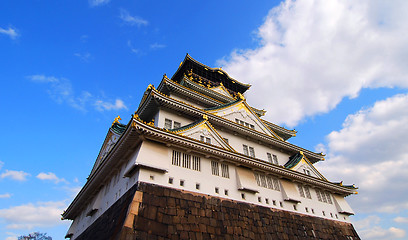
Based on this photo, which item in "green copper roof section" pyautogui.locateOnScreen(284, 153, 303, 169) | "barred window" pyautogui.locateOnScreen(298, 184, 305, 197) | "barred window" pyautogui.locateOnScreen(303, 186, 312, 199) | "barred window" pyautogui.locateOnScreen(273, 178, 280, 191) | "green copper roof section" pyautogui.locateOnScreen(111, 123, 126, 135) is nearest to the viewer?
"barred window" pyautogui.locateOnScreen(273, 178, 280, 191)

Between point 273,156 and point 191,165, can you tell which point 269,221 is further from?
point 273,156

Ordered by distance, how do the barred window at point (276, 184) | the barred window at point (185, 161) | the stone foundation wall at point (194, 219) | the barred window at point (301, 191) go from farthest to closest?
the barred window at point (301, 191) < the barred window at point (276, 184) < the barred window at point (185, 161) < the stone foundation wall at point (194, 219)

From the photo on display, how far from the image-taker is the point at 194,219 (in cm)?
1271

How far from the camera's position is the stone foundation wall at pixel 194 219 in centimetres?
1120

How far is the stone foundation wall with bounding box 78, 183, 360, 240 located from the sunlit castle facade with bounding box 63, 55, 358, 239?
2.3 inches

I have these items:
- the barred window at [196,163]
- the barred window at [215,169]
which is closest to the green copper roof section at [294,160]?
the barred window at [215,169]

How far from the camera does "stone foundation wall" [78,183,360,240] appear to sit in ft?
36.7

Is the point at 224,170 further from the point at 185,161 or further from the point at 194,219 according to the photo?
the point at 194,219

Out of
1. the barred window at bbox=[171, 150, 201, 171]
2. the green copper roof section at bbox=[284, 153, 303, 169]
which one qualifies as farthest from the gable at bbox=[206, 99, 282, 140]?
the barred window at bbox=[171, 150, 201, 171]

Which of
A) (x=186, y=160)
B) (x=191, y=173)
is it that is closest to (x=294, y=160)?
(x=191, y=173)

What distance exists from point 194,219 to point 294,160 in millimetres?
13711

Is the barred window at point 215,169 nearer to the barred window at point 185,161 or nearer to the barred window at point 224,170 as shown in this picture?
the barred window at point 224,170

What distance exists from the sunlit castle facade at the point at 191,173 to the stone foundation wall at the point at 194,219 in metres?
0.06

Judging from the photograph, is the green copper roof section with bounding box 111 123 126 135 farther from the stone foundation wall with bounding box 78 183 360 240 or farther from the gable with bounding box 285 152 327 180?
the gable with bounding box 285 152 327 180
